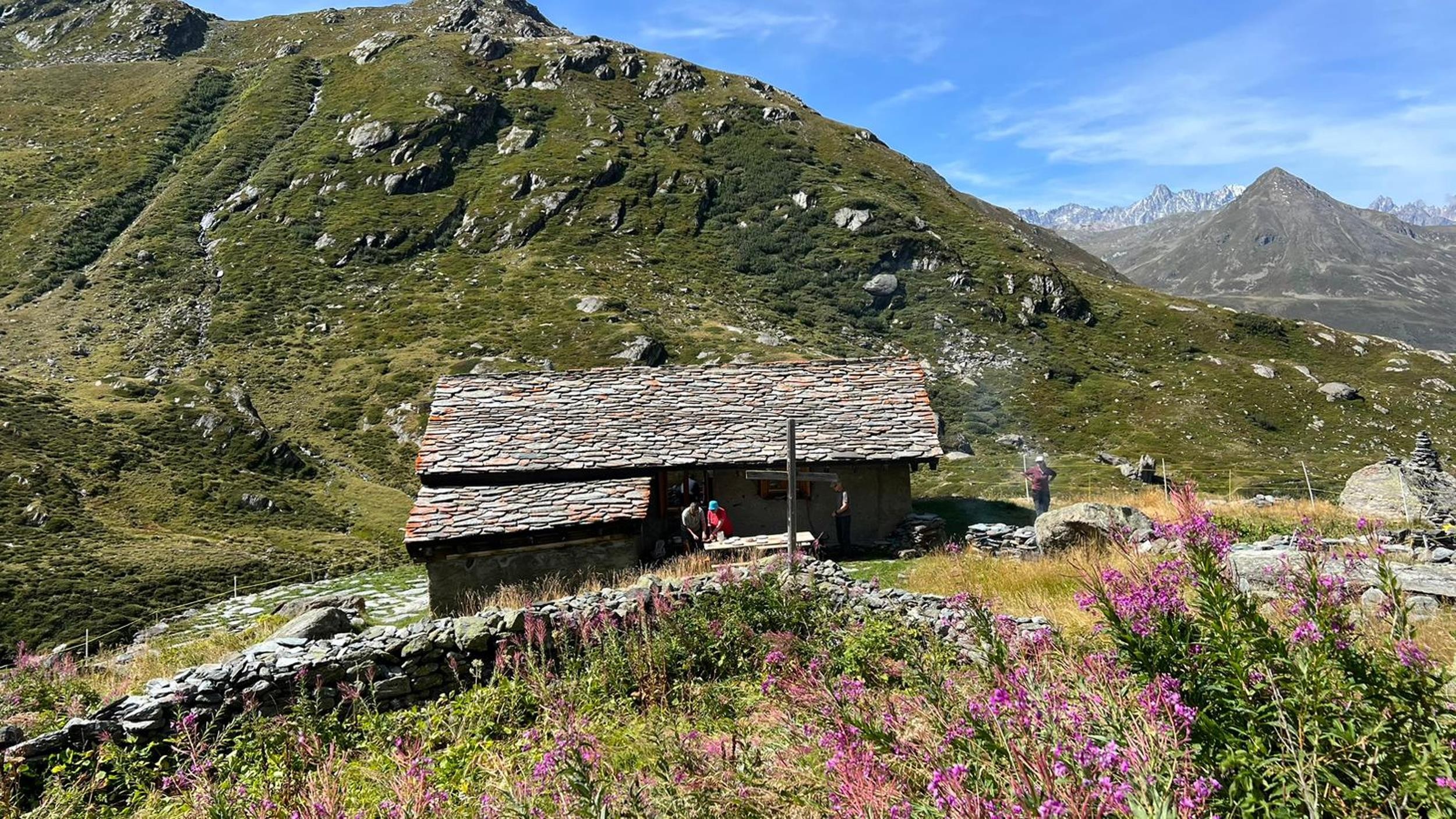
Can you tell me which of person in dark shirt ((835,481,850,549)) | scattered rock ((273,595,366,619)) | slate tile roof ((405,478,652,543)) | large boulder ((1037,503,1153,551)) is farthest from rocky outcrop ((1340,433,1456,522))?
scattered rock ((273,595,366,619))

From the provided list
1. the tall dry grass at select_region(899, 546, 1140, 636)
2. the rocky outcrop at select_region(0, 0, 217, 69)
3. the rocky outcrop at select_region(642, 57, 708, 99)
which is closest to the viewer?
the tall dry grass at select_region(899, 546, 1140, 636)

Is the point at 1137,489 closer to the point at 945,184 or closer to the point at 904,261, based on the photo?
the point at 904,261

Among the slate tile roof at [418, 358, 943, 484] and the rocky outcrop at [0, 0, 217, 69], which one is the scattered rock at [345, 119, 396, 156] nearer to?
the rocky outcrop at [0, 0, 217, 69]

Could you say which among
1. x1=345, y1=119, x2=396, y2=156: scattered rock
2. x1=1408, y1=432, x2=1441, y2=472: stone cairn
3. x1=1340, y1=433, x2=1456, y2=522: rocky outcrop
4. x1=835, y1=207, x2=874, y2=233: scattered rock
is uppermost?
x1=345, y1=119, x2=396, y2=156: scattered rock

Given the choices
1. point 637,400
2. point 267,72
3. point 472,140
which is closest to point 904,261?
point 472,140

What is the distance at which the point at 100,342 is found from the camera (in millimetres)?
61250

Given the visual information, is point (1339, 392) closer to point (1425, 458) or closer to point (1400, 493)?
point (1425, 458)

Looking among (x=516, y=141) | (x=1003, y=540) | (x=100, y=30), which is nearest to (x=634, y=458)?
(x=1003, y=540)

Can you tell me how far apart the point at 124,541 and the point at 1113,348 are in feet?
265

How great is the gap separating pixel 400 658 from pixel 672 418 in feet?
37.1

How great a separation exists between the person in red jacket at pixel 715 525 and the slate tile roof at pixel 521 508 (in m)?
1.45

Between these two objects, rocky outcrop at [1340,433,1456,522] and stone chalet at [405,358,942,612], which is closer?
stone chalet at [405,358,942,612]

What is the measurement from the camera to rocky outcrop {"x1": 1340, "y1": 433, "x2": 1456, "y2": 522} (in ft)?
55.1

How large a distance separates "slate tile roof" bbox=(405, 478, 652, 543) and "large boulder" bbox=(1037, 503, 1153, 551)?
8288mm
